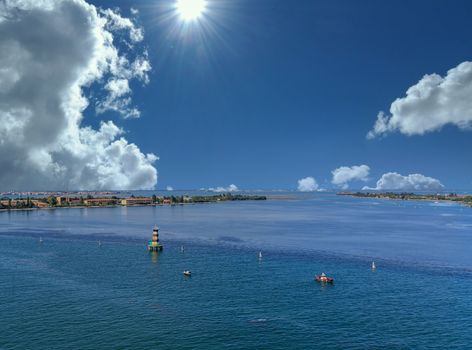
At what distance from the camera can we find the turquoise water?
2061 inches

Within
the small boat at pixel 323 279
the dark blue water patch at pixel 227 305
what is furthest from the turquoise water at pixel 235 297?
the small boat at pixel 323 279

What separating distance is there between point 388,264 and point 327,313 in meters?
41.4

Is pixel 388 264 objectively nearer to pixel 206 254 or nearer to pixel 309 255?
pixel 309 255

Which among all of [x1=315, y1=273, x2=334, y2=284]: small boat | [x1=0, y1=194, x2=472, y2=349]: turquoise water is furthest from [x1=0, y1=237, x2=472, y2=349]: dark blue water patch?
[x1=315, y1=273, x2=334, y2=284]: small boat

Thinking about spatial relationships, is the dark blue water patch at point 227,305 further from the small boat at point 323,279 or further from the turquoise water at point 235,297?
the small boat at point 323,279

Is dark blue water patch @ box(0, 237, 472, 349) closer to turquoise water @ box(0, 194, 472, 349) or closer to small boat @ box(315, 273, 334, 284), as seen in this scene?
turquoise water @ box(0, 194, 472, 349)

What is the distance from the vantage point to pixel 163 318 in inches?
2319

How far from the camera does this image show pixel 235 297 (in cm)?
6850

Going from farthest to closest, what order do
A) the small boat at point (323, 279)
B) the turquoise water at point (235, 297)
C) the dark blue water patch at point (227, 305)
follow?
the small boat at point (323, 279) → the turquoise water at point (235, 297) → the dark blue water patch at point (227, 305)

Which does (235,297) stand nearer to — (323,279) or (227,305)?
(227,305)

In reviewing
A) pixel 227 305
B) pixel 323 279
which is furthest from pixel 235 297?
pixel 323 279

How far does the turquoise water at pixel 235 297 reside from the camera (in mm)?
52344

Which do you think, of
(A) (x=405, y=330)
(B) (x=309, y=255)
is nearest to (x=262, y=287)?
(A) (x=405, y=330)

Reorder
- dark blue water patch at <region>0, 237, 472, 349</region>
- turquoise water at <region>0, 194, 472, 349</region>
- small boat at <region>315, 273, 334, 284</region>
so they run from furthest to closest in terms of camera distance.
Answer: small boat at <region>315, 273, 334, 284</region> → turquoise water at <region>0, 194, 472, 349</region> → dark blue water patch at <region>0, 237, 472, 349</region>
